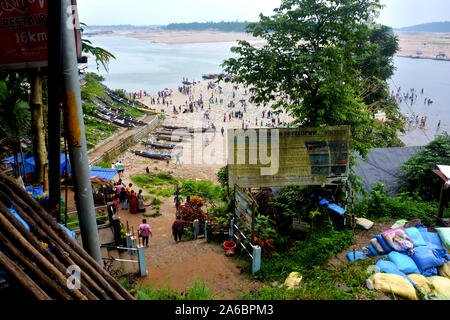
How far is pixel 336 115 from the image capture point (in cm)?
894

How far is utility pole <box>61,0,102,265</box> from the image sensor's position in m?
3.11

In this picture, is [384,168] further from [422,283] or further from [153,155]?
[153,155]

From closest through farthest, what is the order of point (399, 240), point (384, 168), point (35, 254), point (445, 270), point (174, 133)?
point (35, 254) < point (445, 270) < point (399, 240) < point (384, 168) < point (174, 133)

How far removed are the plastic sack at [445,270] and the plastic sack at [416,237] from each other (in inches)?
22.9

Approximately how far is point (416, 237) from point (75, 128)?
7334 mm

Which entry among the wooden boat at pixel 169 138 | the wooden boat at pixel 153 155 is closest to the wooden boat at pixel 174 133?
the wooden boat at pixel 169 138

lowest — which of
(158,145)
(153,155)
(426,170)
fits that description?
(153,155)

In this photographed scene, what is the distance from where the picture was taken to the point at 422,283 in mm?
5758

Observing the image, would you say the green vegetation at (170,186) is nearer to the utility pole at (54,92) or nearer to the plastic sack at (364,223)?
the plastic sack at (364,223)

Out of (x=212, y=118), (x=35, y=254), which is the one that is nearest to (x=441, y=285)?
(x=35, y=254)
